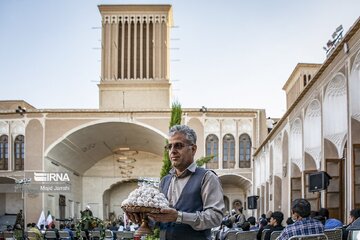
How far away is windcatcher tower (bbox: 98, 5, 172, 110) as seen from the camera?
149ft

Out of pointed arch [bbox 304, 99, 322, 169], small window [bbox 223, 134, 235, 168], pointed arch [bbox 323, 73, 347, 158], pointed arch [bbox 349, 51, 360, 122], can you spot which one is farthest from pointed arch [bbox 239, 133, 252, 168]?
pointed arch [bbox 349, 51, 360, 122]

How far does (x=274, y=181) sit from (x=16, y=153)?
1751 cm

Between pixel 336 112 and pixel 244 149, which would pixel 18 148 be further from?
pixel 336 112

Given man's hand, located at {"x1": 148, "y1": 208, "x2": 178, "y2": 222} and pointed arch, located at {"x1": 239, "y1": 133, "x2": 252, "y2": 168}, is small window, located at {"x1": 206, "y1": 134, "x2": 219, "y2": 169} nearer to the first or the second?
pointed arch, located at {"x1": 239, "y1": 133, "x2": 252, "y2": 168}

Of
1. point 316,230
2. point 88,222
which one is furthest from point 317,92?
point 316,230

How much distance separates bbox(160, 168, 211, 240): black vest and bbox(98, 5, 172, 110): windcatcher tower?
136 feet

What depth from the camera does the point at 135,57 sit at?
45.8 meters

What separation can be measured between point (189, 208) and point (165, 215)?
0.71 ft

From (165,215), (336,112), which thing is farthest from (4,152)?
(165,215)

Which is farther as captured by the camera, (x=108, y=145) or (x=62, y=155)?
(x=108, y=145)

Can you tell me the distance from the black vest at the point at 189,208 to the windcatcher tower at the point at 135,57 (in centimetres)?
4157

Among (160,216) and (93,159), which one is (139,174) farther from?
(160,216)

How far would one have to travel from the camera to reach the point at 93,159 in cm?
4647

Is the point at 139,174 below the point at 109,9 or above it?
below
